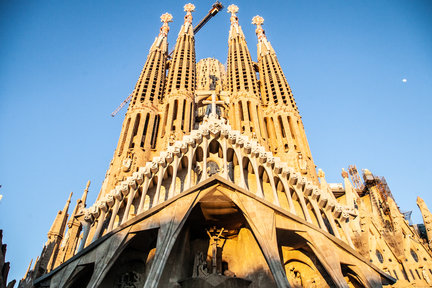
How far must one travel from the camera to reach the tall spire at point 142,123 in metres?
20.5

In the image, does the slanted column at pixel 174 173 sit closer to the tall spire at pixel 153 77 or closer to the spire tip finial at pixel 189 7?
the tall spire at pixel 153 77

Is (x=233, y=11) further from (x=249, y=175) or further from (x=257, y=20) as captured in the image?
(x=249, y=175)

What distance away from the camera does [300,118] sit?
26.1 metres

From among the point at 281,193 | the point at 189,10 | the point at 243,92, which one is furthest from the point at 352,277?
the point at 189,10

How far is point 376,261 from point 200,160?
1493cm

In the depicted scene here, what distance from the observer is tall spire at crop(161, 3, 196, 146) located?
2382 centimetres

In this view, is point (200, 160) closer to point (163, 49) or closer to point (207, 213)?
point (207, 213)

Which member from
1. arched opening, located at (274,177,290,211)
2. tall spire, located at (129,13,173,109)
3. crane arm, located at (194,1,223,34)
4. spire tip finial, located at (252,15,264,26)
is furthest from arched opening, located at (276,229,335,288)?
crane arm, located at (194,1,223,34)

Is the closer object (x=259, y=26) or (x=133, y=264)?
(x=133, y=264)

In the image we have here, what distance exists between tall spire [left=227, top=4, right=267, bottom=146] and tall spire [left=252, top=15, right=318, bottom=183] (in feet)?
3.05

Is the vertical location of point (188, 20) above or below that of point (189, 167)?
above

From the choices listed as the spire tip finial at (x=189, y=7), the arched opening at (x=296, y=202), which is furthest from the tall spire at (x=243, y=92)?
the spire tip finial at (x=189, y=7)

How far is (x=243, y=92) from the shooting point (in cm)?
2778

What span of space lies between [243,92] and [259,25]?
Result: 1553cm
